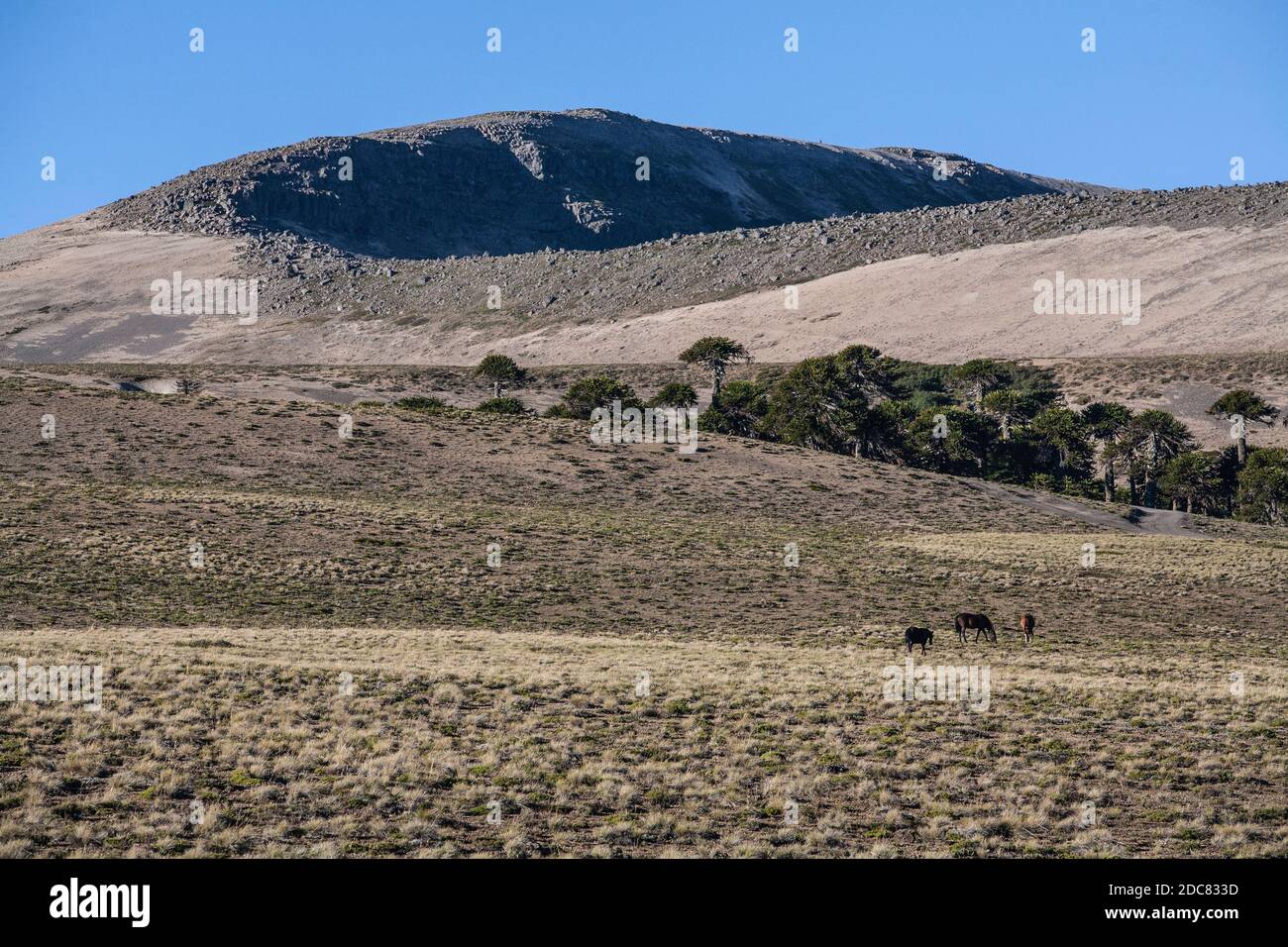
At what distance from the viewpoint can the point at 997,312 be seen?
149 m

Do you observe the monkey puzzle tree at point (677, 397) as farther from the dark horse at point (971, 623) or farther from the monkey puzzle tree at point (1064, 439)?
the dark horse at point (971, 623)

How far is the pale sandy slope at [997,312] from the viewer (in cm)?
13175

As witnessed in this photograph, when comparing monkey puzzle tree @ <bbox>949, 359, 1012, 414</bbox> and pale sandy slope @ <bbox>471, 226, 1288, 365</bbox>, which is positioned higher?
pale sandy slope @ <bbox>471, 226, 1288, 365</bbox>

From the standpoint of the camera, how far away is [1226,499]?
79.4 metres


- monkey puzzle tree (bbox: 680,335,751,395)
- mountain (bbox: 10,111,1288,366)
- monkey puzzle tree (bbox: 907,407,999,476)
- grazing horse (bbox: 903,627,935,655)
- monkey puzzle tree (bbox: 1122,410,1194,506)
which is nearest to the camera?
grazing horse (bbox: 903,627,935,655)

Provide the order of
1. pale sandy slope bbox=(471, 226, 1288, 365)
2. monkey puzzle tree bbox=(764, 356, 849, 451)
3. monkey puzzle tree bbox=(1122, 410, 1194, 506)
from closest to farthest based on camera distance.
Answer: monkey puzzle tree bbox=(1122, 410, 1194, 506) < monkey puzzle tree bbox=(764, 356, 849, 451) < pale sandy slope bbox=(471, 226, 1288, 365)

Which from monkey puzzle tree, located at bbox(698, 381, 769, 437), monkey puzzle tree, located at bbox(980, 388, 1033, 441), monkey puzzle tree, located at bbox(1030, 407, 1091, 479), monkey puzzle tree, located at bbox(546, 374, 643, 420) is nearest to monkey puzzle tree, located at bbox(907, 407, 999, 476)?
monkey puzzle tree, located at bbox(1030, 407, 1091, 479)

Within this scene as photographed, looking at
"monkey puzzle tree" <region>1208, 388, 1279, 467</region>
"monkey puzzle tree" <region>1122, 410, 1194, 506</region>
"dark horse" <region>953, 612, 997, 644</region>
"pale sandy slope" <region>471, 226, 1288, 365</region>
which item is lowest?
"dark horse" <region>953, 612, 997, 644</region>

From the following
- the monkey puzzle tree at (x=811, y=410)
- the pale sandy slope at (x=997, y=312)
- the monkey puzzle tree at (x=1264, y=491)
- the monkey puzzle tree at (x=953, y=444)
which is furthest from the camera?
the pale sandy slope at (x=997, y=312)

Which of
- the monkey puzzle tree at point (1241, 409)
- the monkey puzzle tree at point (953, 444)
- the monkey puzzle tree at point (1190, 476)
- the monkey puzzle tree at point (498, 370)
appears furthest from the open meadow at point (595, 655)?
the monkey puzzle tree at point (498, 370)

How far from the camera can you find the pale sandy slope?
132m

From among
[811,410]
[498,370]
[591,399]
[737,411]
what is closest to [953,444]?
[811,410]

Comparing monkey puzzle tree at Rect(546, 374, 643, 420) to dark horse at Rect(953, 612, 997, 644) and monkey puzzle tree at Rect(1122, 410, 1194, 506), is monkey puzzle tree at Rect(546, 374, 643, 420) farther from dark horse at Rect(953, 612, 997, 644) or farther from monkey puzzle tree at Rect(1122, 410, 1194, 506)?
dark horse at Rect(953, 612, 997, 644)

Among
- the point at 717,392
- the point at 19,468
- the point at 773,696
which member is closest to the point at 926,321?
the point at 717,392
